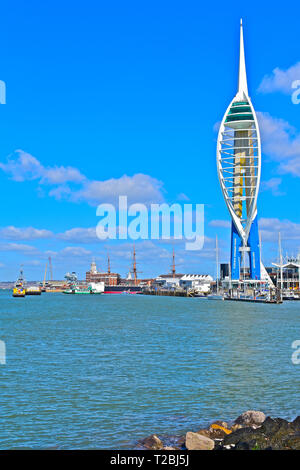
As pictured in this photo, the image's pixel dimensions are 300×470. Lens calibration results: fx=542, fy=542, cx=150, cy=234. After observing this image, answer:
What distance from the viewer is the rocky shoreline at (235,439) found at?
13.4m

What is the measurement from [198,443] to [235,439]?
0.96m

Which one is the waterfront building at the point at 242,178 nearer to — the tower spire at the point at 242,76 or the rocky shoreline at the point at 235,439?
the tower spire at the point at 242,76

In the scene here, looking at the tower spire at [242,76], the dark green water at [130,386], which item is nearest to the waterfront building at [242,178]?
the tower spire at [242,76]

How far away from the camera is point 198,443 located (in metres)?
13.8

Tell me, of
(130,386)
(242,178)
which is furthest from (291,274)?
(130,386)

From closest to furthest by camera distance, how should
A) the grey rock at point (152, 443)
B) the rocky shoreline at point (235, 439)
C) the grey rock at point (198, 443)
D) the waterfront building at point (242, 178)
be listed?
the rocky shoreline at point (235, 439) < the grey rock at point (198, 443) < the grey rock at point (152, 443) < the waterfront building at point (242, 178)

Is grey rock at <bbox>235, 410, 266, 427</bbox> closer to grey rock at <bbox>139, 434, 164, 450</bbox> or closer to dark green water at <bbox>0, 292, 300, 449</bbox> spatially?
dark green water at <bbox>0, 292, 300, 449</bbox>

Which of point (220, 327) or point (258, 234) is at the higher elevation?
point (258, 234)

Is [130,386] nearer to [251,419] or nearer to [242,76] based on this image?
[251,419]

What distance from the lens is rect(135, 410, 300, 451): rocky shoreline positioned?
43.8 ft

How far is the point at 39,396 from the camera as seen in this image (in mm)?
20703

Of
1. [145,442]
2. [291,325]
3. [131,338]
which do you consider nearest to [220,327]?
[291,325]

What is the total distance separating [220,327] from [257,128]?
310 ft
